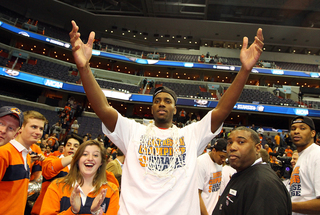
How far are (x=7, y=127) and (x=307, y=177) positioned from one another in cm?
328

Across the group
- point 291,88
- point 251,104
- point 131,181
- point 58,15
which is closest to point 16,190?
point 131,181

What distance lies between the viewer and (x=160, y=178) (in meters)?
1.74

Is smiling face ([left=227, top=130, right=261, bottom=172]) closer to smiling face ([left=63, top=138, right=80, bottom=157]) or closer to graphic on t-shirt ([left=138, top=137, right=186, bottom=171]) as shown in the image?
graphic on t-shirt ([left=138, top=137, right=186, bottom=171])

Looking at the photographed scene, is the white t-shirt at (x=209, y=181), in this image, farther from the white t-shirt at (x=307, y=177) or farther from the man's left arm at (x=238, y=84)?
the man's left arm at (x=238, y=84)

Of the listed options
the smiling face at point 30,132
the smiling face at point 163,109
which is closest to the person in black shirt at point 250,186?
the smiling face at point 163,109

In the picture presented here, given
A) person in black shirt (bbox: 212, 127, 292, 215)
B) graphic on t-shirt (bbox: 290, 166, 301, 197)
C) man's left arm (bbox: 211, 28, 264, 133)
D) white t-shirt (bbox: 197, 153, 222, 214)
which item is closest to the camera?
person in black shirt (bbox: 212, 127, 292, 215)

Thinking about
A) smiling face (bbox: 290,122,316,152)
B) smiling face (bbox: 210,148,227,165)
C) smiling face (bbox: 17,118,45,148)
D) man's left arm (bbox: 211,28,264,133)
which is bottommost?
smiling face (bbox: 210,148,227,165)

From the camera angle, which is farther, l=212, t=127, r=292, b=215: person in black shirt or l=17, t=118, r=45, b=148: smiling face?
l=17, t=118, r=45, b=148: smiling face

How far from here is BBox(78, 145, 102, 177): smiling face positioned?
2320 millimetres

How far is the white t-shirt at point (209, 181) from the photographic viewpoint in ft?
11.0

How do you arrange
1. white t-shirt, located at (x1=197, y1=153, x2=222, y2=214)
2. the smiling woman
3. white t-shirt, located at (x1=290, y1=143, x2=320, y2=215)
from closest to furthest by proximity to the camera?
the smiling woman, white t-shirt, located at (x1=290, y1=143, x2=320, y2=215), white t-shirt, located at (x1=197, y1=153, x2=222, y2=214)

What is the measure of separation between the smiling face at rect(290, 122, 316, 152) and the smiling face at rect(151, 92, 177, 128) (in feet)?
6.32

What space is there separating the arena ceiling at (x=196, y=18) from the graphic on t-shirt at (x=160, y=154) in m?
24.0

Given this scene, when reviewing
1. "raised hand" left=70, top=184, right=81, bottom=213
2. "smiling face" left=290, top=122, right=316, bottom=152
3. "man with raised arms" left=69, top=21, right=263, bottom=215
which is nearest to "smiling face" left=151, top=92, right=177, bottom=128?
"man with raised arms" left=69, top=21, right=263, bottom=215
